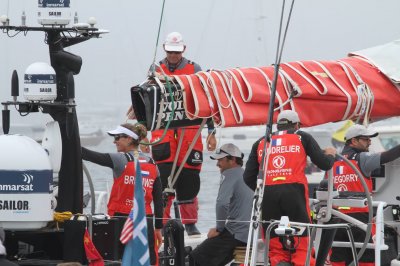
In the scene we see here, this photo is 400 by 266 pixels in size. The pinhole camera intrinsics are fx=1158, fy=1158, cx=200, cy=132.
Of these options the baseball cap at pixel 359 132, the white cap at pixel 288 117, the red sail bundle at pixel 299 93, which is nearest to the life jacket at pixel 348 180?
the baseball cap at pixel 359 132

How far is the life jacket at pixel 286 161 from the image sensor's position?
8.73 meters

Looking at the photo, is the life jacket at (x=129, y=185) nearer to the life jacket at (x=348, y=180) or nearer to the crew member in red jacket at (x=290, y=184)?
the crew member in red jacket at (x=290, y=184)

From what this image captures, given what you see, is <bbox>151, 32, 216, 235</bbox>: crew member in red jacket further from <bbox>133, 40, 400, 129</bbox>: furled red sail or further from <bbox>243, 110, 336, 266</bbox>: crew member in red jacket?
<bbox>243, 110, 336, 266</bbox>: crew member in red jacket

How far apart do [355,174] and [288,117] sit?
125cm

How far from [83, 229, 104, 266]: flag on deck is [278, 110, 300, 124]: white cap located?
1901 millimetres

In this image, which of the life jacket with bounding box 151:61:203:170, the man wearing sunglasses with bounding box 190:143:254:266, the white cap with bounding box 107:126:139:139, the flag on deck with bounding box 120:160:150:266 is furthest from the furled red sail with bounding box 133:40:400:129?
the flag on deck with bounding box 120:160:150:266

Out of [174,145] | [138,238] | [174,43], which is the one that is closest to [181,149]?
[174,145]

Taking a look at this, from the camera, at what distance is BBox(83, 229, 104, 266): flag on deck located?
25.8 ft

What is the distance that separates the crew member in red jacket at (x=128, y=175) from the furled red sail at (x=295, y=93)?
0.26m

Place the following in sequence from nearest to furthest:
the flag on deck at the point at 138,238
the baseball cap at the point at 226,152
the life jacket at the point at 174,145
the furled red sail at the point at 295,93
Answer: the flag on deck at the point at 138,238 < the furled red sail at the point at 295,93 < the baseball cap at the point at 226,152 < the life jacket at the point at 174,145

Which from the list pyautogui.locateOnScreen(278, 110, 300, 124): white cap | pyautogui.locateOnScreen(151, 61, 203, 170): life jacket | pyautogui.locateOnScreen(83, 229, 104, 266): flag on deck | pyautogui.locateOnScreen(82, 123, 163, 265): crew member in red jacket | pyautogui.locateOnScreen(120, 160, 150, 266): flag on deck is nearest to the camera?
pyautogui.locateOnScreen(120, 160, 150, 266): flag on deck

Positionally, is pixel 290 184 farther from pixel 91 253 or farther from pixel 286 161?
pixel 91 253

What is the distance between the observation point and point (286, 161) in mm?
8734

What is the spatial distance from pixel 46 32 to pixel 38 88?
1.78 ft
